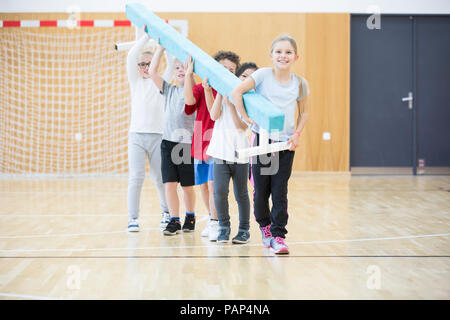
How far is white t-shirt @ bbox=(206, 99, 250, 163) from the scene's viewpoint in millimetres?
2574

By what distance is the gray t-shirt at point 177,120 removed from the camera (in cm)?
288

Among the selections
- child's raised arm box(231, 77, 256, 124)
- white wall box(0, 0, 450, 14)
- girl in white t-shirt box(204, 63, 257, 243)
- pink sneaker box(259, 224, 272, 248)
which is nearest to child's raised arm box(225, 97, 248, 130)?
girl in white t-shirt box(204, 63, 257, 243)

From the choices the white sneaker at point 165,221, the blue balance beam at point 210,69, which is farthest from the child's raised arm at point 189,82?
the white sneaker at point 165,221

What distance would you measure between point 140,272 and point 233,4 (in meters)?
5.59

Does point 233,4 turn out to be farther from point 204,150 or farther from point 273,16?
point 204,150

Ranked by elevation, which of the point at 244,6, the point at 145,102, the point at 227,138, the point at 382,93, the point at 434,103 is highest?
the point at 244,6

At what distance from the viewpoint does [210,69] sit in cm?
238

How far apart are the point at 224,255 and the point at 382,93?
5.44 metres

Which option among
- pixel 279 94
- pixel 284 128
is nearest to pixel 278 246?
pixel 284 128

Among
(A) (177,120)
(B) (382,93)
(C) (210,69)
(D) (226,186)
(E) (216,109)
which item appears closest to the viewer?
(C) (210,69)

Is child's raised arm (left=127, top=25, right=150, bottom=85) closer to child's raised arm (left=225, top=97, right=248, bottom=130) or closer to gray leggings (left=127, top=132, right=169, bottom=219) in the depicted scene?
gray leggings (left=127, top=132, right=169, bottom=219)

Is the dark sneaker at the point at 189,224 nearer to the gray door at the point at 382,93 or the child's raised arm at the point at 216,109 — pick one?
the child's raised arm at the point at 216,109

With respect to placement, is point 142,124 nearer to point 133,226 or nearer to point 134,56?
point 134,56

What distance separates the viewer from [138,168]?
308 cm
